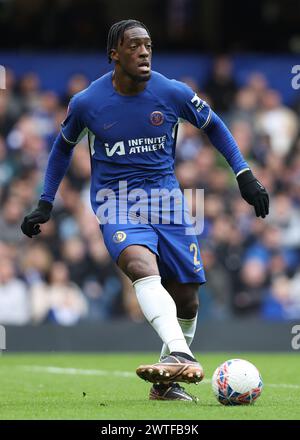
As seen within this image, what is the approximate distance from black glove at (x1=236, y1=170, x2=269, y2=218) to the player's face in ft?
3.24

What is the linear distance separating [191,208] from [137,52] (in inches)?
308

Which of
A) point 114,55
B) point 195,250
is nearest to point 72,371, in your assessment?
point 195,250

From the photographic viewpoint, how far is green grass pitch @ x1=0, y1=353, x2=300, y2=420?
276 inches

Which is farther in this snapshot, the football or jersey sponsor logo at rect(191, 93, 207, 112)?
jersey sponsor logo at rect(191, 93, 207, 112)

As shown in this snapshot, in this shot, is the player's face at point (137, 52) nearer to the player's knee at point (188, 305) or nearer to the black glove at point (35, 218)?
the black glove at point (35, 218)

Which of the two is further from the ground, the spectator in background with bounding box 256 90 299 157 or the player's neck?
the spectator in background with bounding box 256 90 299 157

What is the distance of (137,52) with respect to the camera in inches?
309

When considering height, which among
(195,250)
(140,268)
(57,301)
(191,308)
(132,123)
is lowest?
(191,308)

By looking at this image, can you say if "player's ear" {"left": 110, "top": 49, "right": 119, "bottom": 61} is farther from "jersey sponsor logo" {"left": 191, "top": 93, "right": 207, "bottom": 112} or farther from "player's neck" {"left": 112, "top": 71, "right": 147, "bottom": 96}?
"jersey sponsor logo" {"left": 191, "top": 93, "right": 207, "bottom": 112}

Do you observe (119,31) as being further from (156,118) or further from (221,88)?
(221,88)

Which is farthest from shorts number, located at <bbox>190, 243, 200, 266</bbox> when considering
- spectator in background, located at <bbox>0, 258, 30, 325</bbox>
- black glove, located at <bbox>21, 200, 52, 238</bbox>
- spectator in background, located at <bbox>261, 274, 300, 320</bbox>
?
spectator in background, located at <bbox>261, 274, 300, 320</bbox>

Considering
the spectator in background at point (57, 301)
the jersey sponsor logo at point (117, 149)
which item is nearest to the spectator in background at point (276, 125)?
the spectator in background at point (57, 301)

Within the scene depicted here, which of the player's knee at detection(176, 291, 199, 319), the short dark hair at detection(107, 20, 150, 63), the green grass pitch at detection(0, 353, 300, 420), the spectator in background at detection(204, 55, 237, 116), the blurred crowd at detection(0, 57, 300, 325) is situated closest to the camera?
the green grass pitch at detection(0, 353, 300, 420)

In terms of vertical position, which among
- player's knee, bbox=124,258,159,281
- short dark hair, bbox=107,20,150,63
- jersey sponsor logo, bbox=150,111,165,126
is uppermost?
short dark hair, bbox=107,20,150,63
